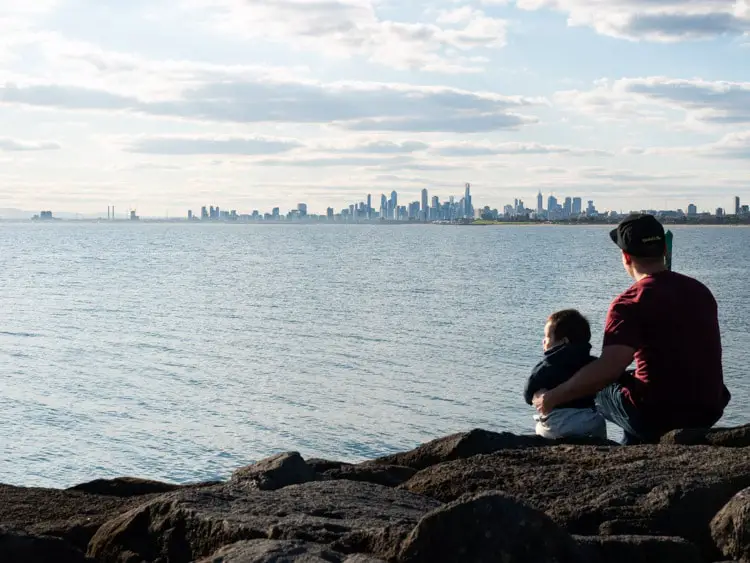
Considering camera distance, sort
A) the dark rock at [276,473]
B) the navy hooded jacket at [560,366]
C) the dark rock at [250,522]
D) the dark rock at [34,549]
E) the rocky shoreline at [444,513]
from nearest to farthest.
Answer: the rocky shoreline at [444,513]
the dark rock at [250,522]
the dark rock at [34,549]
the dark rock at [276,473]
the navy hooded jacket at [560,366]

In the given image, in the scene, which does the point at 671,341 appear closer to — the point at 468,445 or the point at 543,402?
the point at 543,402

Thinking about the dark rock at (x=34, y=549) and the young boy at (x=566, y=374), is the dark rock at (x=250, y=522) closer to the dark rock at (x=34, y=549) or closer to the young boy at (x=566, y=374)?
the dark rock at (x=34, y=549)

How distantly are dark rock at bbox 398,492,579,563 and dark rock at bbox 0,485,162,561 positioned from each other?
246 cm

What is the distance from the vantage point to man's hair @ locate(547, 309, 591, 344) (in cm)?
781

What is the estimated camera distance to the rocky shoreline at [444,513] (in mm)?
3777


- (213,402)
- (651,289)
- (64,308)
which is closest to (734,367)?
(213,402)

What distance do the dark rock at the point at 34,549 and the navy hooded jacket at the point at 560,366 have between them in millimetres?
4030

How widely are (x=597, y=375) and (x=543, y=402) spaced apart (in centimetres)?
65

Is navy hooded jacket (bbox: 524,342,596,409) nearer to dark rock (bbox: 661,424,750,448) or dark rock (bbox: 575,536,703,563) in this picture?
dark rock (bbox: 661,424,750,448)

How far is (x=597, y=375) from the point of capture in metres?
6.90

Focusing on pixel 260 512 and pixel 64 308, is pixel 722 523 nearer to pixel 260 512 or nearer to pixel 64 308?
pixel 260 512

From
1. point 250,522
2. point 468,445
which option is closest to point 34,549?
point 250,522

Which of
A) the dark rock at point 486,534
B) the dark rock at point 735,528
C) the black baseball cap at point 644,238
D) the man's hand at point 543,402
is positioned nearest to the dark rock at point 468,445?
the man's hand at point 543,402

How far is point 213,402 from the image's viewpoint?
73.7 ft
